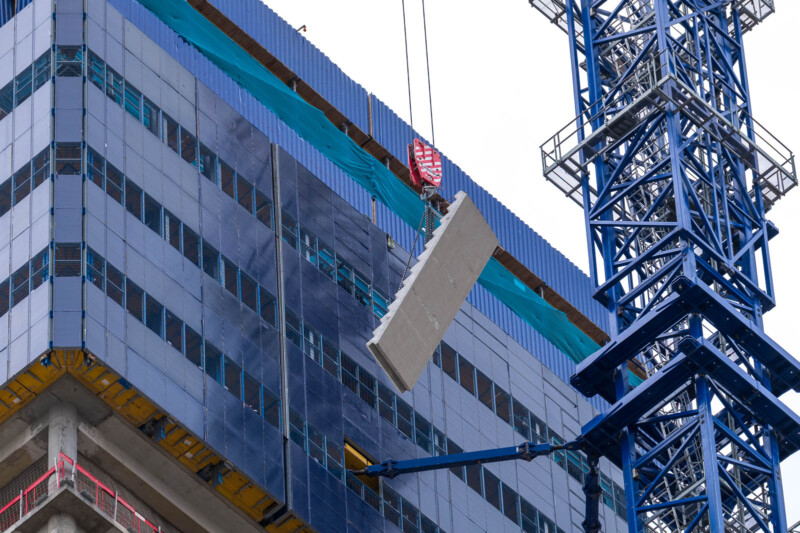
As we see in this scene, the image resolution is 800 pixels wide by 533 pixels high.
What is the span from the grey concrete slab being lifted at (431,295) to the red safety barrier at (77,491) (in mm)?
9167

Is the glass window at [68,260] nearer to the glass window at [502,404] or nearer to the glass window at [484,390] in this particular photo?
the glass window at [484,390]

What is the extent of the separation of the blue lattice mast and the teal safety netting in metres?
11.4

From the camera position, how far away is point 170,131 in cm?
7056

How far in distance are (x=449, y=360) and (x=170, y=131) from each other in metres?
17.1

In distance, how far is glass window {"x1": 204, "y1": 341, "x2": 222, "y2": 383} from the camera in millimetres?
66625

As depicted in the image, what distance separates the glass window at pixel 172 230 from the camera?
67.8 meters

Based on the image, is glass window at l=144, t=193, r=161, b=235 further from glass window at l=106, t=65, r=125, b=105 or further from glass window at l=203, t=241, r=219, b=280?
glass window at l=106, t=65, r=125, b=105

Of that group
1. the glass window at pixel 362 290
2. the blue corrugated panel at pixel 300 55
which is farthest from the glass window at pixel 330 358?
the blue corrugated panel at pixel 300 55

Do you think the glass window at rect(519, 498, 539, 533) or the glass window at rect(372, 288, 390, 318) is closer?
the glass window at rect(372, 288, 390, 318)

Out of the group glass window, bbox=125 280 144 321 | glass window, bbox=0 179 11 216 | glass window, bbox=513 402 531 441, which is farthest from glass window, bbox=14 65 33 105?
glass window, bbox=513 402 531 441

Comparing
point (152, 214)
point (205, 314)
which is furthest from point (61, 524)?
point (152, 214)

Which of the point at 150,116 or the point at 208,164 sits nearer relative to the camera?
the point at 150,116

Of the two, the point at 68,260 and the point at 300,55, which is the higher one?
the point at 300,55

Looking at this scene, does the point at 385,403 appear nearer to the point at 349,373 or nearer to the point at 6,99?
the point at 349,373
